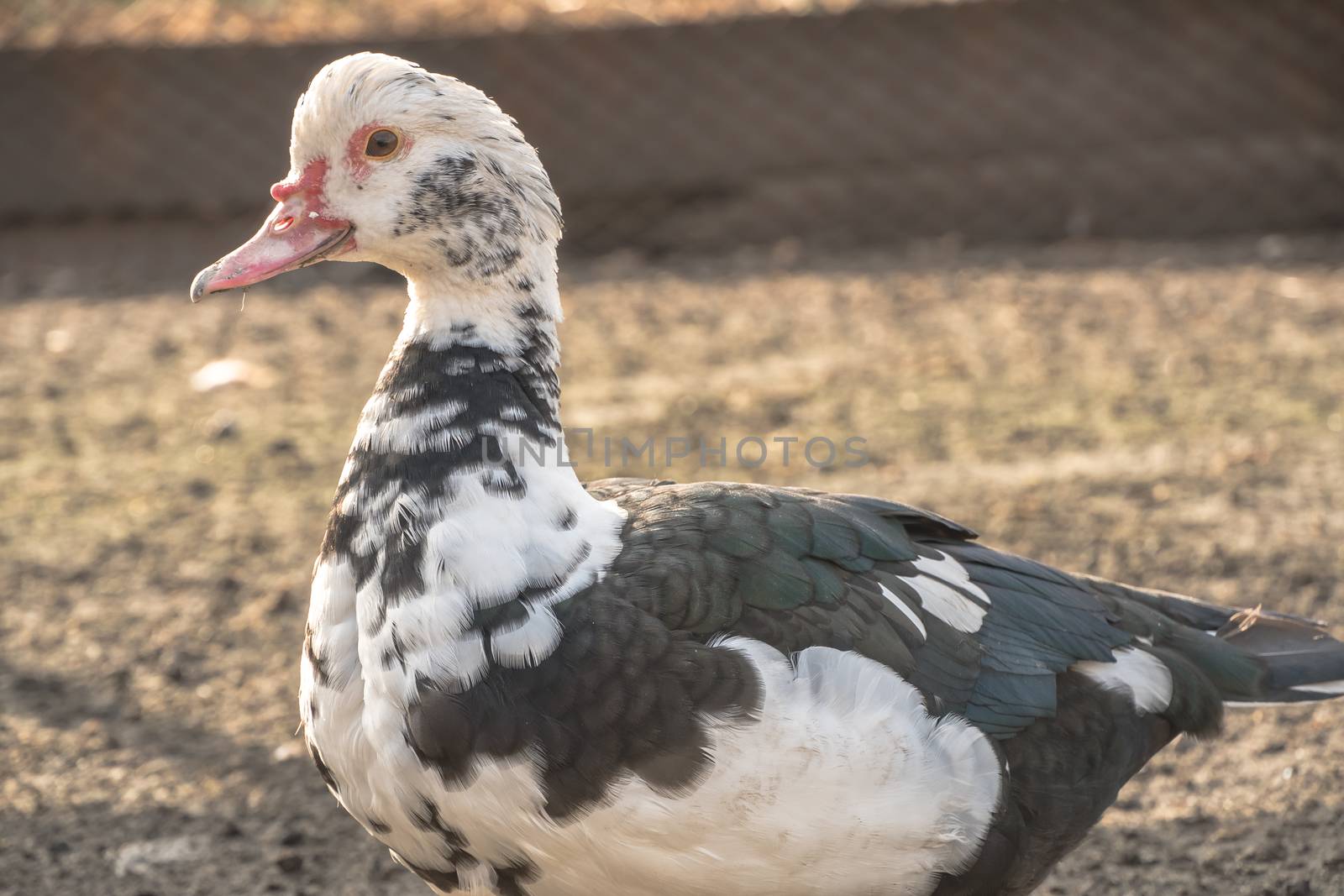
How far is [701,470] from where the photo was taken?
496 centimetres

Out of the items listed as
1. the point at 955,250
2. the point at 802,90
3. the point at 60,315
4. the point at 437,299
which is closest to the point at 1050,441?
the point at 955,250

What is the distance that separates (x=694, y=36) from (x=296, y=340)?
2327 millimetres

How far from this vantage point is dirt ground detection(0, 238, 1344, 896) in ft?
10.5

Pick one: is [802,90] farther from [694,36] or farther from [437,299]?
[437,299]

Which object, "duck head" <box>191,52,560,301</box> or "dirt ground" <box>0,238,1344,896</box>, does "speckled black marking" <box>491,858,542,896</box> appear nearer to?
"dirt ground" <box>0,238,1344,896</box>

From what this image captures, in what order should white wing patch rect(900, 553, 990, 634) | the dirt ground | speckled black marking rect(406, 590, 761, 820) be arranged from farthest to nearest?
the dirt ground, white wing patch rect(900, 553, 990, 634), speckled black marking rect(406, 590, 761, 820)

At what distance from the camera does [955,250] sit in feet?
23.1

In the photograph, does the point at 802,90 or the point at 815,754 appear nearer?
the point at 815,754

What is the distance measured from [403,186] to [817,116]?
479cm

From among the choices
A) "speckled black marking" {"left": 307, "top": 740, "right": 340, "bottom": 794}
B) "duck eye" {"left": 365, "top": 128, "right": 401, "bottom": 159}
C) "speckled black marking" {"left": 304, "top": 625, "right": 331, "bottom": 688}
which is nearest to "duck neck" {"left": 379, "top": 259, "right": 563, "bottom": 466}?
"duck eye" {"left": 365, "top": 128, "right": 401, "bottom": 159}

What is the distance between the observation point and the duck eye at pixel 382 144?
8.24ft

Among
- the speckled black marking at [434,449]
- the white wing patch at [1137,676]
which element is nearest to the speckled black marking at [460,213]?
the speckled black marking at [434,449]

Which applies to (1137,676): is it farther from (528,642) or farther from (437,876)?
(437,876)

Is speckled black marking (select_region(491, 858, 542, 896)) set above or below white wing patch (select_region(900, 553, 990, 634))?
below
